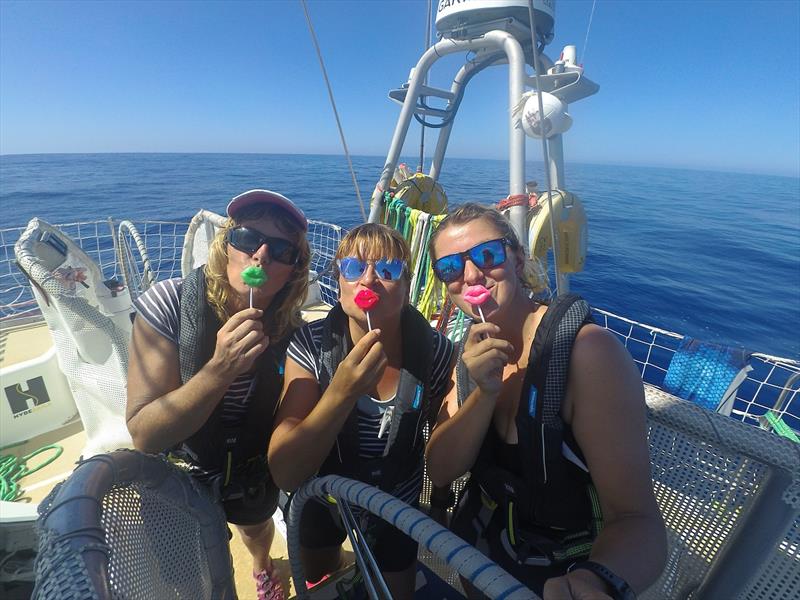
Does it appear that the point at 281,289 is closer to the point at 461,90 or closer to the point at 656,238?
the point at 461,90

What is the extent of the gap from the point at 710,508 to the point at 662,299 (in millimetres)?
10697

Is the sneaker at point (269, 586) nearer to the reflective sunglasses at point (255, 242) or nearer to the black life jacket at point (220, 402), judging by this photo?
the black life jacket at point (220, 402)

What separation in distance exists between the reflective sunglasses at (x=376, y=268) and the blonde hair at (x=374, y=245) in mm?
20

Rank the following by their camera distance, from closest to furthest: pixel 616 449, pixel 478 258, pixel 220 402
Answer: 1. pixel 616 449
2. pixel 478 258
3. pixel 220 402

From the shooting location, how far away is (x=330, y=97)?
3.16 meters

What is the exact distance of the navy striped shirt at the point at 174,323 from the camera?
5.52 feet

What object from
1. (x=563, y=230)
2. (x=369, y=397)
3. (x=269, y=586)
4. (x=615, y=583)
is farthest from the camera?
(x=563, y=230)

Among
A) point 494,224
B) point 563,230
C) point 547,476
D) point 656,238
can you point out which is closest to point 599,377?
point 547,476

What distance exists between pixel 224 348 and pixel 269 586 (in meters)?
1.70

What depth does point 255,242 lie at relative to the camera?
1.70 meters

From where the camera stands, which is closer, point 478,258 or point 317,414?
point 317,414

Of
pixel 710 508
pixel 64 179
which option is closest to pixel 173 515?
pixel 710 508

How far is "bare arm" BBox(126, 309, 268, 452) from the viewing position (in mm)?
1443

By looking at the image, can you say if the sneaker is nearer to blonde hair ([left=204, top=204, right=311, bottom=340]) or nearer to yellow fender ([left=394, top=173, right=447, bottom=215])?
blonde hair ([left=204, top=204, right=311, bottom=340])
